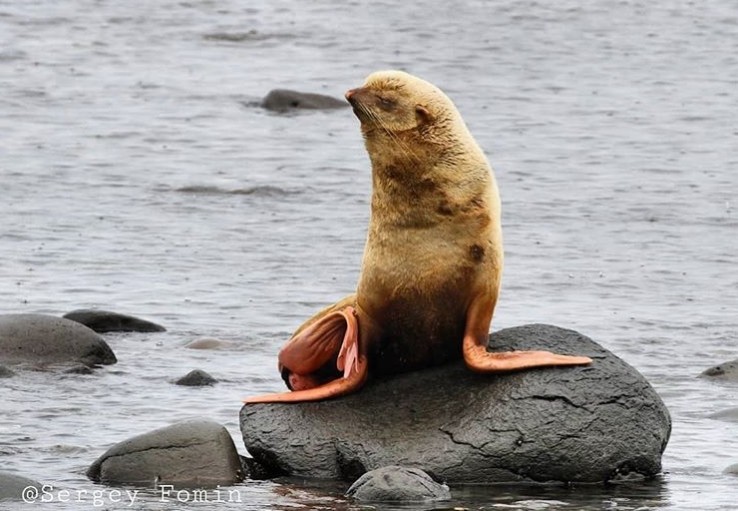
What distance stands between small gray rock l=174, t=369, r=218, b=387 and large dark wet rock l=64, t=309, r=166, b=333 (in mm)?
1608

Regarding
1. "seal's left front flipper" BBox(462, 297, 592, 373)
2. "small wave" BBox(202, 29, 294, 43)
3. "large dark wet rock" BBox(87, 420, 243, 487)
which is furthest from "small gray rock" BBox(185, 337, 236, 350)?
"small wave" BBox(202, 29, 294, 43)

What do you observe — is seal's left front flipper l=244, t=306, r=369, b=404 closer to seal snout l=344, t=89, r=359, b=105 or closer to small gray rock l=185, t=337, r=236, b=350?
seal snout l=344, t=89, r=359, b=105

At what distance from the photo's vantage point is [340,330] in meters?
8.80

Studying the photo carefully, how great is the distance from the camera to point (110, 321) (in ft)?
39.8

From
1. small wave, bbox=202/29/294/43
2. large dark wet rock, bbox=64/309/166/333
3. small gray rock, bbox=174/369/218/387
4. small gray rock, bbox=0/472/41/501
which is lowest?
small wave, bbox=202/29/294/43

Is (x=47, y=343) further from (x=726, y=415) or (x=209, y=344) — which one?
(x=726, y=415)

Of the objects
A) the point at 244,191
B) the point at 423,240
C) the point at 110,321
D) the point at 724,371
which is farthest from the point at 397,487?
the point at 244,191

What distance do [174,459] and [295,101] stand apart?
1479cm

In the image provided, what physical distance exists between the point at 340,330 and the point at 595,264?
6.60m

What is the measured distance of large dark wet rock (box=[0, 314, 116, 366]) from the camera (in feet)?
35.9

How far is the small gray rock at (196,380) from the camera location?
1052 centimetres

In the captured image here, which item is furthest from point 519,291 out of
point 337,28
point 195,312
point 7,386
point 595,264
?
point 337,28

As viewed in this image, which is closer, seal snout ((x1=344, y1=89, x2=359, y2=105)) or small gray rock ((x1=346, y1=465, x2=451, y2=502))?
small gray rock ((x1=346, y1=465, x2=451, y2=502))

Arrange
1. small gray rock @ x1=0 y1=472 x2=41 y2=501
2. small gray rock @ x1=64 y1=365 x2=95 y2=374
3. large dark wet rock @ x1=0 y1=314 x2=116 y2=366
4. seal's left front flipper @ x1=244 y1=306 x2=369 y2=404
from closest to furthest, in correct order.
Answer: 1. small gray rock @ x1=0 y1=472 x2=41 y2=501
2. seal's left front flipper @ x1=244 y1=306 x2=369 y2=404
3. small gray rock @ x1=64 y1=365 x2=95 y2=374
4. large dark wet rock @ x1=0 y1=314 x2=116 y2=366
